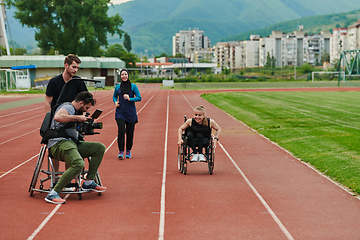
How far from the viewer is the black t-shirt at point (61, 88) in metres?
6.16

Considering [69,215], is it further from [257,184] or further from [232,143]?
[232,143]

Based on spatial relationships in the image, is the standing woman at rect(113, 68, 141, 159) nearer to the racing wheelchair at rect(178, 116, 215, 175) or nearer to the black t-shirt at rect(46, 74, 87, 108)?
the racing wheelchair at rect(178, 116, 215, 175)

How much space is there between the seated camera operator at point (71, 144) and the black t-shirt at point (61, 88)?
347 mm

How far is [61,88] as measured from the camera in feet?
20.6

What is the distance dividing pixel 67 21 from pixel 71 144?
70.2m

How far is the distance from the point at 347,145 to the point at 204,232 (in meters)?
7.12

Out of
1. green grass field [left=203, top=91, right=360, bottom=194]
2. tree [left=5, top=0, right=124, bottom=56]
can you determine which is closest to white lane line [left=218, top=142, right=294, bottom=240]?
green grass field [left=203, top=91, right=360, bottom=194]

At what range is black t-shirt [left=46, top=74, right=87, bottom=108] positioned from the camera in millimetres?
6162

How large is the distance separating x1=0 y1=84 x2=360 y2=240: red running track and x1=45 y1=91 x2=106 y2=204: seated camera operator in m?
0.37

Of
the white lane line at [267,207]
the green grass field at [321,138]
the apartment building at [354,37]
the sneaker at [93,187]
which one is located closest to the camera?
the white lane line at [267,207]

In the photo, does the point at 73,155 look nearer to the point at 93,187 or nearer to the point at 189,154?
the point at 93,187

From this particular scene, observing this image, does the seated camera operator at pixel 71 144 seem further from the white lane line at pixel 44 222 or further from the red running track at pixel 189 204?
the red running track at pixel 189 204

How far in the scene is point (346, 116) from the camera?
1866 cm

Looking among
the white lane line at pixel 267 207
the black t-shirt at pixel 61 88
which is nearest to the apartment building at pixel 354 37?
the white lane line at pixel 267 207
